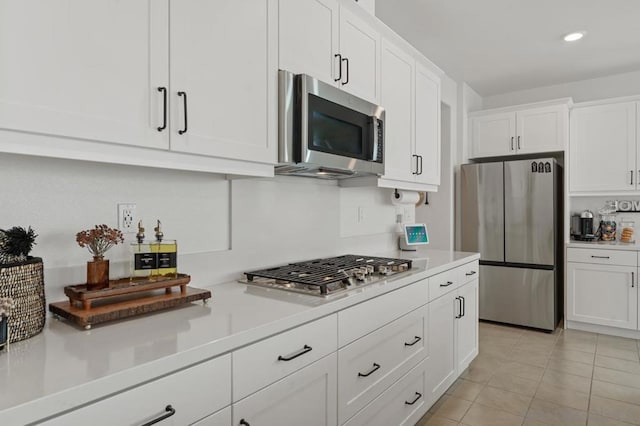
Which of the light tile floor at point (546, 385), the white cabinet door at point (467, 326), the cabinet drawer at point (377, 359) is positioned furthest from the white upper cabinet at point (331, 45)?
the light tile floor at point (546, 385)

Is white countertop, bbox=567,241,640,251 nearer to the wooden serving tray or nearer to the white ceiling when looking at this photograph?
the white ceiling

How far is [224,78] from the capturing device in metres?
1.46

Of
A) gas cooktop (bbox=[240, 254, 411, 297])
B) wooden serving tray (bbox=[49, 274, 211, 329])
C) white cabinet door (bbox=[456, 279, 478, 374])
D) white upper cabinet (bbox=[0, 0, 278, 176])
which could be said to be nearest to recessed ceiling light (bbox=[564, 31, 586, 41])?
white cabinet door (bbox=[456, 279, 478, 374])

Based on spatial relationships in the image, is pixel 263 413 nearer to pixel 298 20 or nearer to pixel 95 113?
pixel 95 113

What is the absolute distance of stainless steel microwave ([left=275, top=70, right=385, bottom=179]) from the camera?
1718mm

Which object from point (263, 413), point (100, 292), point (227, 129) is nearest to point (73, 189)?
point (100, 292)

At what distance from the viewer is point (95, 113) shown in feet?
3.61

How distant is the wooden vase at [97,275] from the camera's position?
48.5 inches

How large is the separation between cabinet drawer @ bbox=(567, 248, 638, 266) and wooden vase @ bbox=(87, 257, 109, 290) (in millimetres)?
4317

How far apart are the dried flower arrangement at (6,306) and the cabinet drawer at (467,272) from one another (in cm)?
243

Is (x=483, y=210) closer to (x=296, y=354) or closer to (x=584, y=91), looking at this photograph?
(x=584, y=91)

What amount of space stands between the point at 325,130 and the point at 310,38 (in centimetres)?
44

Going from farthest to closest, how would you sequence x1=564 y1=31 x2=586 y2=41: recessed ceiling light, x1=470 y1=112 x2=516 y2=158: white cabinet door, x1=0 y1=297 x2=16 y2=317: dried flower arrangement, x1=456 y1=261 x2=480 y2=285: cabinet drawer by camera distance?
x1=470 y1=112 x2=516 y2=158: white cabinet door
x1=564 y1=31 x2=586 y2=41: recessed ceiling light
x1=456 y1=261 x2=480 y2=285: cabinet drawer
x1=0 y1=297 x2=16 y2=317: dried flower arrangement

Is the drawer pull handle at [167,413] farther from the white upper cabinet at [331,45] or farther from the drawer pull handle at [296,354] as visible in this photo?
the white upper cabinet at [331,45]
